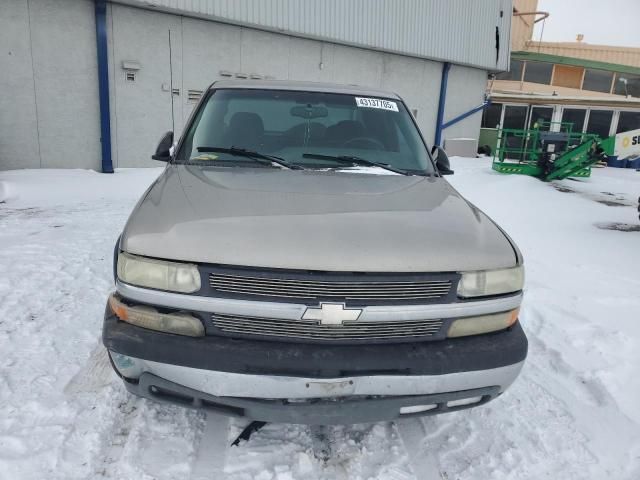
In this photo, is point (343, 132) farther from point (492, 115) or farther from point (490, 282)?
point (492, 115)

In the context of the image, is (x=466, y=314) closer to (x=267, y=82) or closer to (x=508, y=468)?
(x=508, y=468)

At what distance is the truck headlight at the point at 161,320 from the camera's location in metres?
1.87

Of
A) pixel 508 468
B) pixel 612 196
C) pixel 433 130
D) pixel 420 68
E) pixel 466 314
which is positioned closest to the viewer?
pixel 466 314

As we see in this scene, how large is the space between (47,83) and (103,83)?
0.97m

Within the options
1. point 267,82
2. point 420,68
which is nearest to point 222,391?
point 267,82

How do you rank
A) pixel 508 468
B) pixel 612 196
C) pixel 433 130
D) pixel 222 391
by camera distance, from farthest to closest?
pixel 433 130, pixel 612 196, pixel 508 468, pixel 222 391

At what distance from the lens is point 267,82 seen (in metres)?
3.58

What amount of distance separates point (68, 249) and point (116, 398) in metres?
2.93

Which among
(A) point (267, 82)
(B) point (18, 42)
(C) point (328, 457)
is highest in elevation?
(B) point (18, 42)

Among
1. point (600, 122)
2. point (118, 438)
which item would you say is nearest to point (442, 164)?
point (118, 438)

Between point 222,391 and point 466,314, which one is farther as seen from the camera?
point 466,314

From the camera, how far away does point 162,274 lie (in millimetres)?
1855

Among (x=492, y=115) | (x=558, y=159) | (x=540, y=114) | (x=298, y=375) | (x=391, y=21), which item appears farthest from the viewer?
(x=492, y=115)

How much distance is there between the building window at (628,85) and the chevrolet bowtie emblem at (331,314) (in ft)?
97.9
